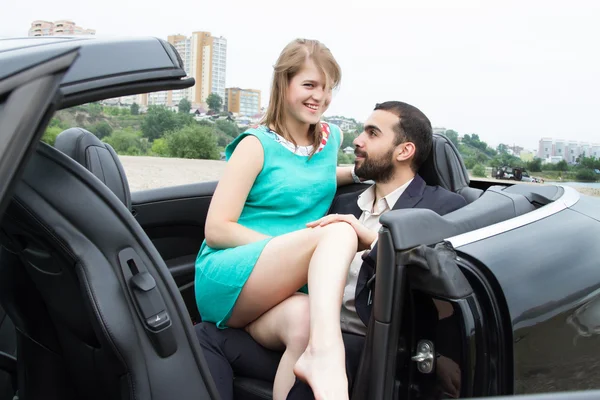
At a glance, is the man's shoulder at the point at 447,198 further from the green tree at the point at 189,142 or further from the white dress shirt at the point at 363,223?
the green tree at the point at 189,142

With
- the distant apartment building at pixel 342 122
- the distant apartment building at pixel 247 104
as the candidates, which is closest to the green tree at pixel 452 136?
the distant apartment building at pixel 342 122

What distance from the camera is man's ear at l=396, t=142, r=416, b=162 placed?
7.83ft

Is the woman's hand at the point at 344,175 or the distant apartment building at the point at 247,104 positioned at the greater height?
the distant apartment building at the point at 247,104

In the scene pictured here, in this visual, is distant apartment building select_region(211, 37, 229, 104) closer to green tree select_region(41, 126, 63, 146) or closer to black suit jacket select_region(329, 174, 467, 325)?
black suit jacket select_region(329, 174, 467, 325)

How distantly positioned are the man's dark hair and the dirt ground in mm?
976

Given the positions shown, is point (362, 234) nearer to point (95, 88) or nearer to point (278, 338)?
point (278, 338)

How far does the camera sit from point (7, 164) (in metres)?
0.79

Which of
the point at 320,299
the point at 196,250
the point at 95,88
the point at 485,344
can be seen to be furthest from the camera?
the point at 196,250

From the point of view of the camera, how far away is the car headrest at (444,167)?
243 cm

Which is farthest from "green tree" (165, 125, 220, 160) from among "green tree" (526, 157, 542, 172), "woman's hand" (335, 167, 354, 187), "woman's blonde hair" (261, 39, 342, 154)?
"green tree" (526, 157, 542, 172)

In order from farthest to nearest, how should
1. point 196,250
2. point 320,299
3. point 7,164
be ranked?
point 196,250 < point 320,299 < point 7,164

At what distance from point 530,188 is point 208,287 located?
1.11 metres

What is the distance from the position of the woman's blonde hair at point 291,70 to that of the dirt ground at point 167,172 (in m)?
0.81

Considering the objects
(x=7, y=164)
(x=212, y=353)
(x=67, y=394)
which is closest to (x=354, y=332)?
(x=212, y=353)
